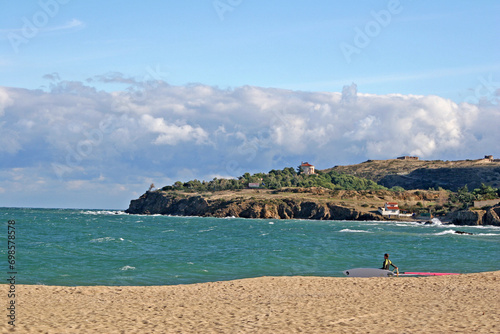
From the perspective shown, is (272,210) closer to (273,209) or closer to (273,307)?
(273,209)

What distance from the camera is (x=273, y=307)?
18.8m

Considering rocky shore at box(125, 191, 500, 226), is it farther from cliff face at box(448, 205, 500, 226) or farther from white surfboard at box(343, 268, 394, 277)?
white surfboard at box(343, 268, 394, 277)

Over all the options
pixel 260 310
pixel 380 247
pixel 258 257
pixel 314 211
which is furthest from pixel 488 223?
pixel 260 310

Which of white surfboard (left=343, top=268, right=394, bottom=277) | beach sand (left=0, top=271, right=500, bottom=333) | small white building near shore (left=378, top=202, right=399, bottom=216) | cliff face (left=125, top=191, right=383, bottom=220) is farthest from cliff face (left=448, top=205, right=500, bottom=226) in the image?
beach sand (left=0, top=271, right=500, bottom=333)

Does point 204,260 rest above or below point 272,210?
below

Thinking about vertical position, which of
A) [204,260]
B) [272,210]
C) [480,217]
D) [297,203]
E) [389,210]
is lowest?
[204,260]

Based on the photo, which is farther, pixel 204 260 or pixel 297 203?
pixel 297 203

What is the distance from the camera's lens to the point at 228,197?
174 m

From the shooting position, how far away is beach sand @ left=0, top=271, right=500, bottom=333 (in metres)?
15.0

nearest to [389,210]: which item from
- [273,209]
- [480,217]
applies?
[480,217]

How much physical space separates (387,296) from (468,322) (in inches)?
255

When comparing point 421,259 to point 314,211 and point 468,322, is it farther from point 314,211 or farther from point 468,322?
point 314,211

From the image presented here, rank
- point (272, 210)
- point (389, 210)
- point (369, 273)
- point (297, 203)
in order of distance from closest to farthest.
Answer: point (369, 273), point (389, 210), point (272, 210), point (297, 203)

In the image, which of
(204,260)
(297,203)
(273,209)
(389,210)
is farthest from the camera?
(297,203)
